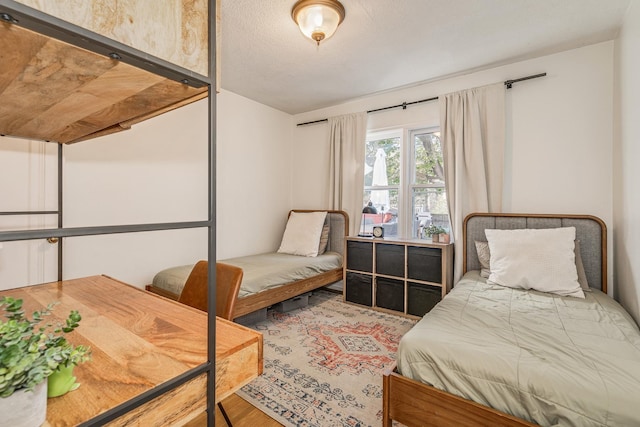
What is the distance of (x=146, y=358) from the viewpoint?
0.79 metres

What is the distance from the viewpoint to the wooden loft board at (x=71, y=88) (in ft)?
1.82

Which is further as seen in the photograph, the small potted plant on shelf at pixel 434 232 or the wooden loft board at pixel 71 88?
the small potted plant on shelf at pixel 434 232

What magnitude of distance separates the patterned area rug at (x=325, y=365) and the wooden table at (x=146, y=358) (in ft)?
3.18

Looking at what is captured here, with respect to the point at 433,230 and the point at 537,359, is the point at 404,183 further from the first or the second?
the point at 537,359

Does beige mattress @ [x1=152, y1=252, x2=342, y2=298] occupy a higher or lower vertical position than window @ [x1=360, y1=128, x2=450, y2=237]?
lower

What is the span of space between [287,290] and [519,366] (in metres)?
2.07

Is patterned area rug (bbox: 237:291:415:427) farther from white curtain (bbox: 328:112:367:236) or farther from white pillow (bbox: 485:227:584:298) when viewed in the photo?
white curtain (bbox: 328:112:367:236)

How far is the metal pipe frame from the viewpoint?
1.45 ft

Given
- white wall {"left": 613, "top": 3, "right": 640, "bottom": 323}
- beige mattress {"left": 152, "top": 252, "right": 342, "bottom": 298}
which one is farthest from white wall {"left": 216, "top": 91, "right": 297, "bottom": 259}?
white wall {"left": 613, "top": 3, "right": 640, "bottom": 323}

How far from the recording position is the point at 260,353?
0.91 meters

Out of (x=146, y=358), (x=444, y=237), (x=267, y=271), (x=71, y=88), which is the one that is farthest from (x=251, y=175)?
(x=146, y=358)

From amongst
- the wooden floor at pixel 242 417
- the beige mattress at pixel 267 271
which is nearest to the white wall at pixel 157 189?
the beige mattress at pixel 267 271

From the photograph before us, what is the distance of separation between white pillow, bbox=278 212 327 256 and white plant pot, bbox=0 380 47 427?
308 cm

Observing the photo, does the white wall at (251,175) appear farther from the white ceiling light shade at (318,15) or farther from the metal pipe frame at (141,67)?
the metal pipe frame at (141,67)
